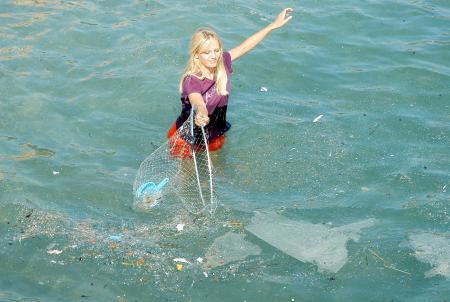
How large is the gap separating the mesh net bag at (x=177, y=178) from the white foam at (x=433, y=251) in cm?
193

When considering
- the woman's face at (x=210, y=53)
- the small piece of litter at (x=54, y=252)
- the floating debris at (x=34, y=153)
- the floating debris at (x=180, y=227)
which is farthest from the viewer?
the floating debris at (x=34, y=153)

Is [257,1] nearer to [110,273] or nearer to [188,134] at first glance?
[188,134]

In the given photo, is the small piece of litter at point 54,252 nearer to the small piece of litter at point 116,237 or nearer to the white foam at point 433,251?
the small piece of litter at point 116,237

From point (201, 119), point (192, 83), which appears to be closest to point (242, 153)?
point (192, 83)

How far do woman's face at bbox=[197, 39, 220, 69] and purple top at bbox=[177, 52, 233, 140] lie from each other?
0.64 ft

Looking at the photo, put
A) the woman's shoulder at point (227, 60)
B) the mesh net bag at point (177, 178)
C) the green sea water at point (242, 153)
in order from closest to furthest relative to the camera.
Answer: the green sea water at point (242, 153)
the mesh net bag at point (177, 178)
the woman's shoulder at point (227, 60)

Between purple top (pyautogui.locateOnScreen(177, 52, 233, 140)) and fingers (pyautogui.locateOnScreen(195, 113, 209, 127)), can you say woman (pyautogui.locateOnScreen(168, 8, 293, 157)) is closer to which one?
purple top (pyautogui.locateOnScreen(177, 52, 233, 140))

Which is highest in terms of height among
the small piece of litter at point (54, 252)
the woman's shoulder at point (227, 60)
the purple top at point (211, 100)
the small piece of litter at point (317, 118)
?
the woman's shoulder at point (227, 60)

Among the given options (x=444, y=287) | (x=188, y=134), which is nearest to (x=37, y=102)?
(x=188, y=134)

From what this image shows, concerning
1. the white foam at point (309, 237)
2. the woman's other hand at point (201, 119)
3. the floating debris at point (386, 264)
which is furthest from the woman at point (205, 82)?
the floating debris at point (386, 264)

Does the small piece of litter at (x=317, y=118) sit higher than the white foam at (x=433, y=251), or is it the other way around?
the small piece of litter at (x=317, y=118)

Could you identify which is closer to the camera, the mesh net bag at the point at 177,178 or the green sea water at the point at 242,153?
the green sea water at the point at 242,153

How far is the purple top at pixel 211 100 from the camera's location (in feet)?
24.8

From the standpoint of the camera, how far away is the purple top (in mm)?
7551
